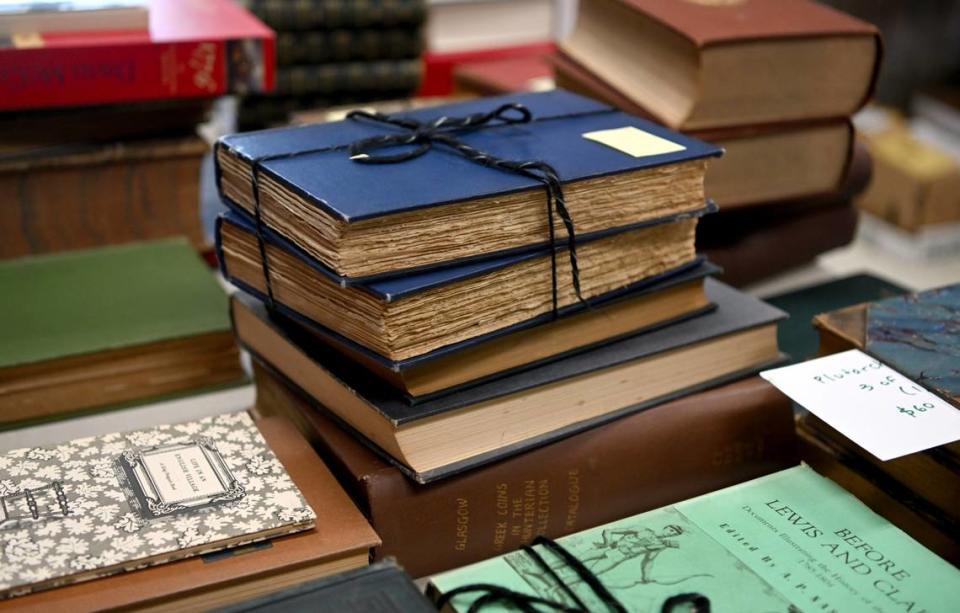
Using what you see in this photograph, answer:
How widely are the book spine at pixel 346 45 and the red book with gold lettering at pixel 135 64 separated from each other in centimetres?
59

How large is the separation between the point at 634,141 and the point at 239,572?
46 cm

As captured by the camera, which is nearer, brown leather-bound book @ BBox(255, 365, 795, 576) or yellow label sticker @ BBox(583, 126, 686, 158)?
brown leather-bound book @ BBox(255, 365, 795, 576)

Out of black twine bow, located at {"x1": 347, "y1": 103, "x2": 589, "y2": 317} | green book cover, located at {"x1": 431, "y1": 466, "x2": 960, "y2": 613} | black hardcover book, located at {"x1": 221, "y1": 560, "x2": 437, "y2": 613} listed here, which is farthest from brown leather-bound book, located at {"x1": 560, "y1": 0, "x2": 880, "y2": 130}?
black hardcover book, located at {"x1": 221, "y1": 560, "x2": 437, "y2": 613}

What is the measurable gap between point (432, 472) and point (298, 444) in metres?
0.13

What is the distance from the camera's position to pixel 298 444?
813 millimetres

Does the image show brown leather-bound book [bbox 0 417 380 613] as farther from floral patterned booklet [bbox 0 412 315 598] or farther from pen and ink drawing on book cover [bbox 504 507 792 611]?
pen and ink drawing on book cover [bbox 504 507 792 611]

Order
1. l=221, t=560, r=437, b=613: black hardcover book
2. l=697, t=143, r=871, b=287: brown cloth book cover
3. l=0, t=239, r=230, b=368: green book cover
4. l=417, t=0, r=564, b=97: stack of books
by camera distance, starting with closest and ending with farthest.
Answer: l=221, t=560, r=437, b=613: black hardcover book → l=0, t=239, r=230, b=368: green book cover → l=697, t=143, r=871, b=287: brown cloth book cover → l=417, t=0, r=564, b=97: stack of books

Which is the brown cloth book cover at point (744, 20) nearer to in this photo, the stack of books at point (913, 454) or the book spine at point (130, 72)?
the stack of books at point (913, 454)

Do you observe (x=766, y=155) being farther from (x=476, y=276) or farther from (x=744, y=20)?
(x=476, y=276)

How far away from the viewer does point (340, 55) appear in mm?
1884

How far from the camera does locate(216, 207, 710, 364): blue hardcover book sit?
0.72 meters

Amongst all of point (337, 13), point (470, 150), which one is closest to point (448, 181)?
point (470, 150)

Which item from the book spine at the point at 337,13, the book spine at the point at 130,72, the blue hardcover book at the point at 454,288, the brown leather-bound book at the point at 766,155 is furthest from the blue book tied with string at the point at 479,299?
the book spine at the point at 337,13

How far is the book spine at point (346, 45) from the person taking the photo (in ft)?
6.03
